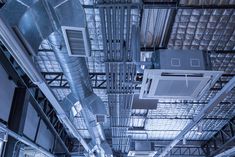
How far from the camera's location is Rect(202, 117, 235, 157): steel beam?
759 centimetres

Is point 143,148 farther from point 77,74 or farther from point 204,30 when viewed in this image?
point 77,74

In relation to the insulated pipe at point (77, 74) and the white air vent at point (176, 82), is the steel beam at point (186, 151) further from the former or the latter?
the white air vent at point (176, 82)

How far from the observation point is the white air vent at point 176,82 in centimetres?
268

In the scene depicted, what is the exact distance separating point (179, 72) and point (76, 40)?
3.62ft

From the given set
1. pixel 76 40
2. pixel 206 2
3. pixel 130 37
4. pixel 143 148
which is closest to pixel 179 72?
pixel 130 37

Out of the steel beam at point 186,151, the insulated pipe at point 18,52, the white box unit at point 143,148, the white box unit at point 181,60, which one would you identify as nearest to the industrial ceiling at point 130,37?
the insulated pipe at point 18,52

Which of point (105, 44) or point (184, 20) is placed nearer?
point (105, 44)

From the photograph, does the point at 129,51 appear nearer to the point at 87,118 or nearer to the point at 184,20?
the point at 184,20

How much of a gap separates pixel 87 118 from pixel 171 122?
3834mm

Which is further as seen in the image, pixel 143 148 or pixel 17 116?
pixel 143 148

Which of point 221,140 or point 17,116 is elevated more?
point 221,140

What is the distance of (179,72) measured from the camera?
2678 millimetres

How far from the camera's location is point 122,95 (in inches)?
168

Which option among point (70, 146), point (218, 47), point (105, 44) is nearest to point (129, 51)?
point (105, 44)
